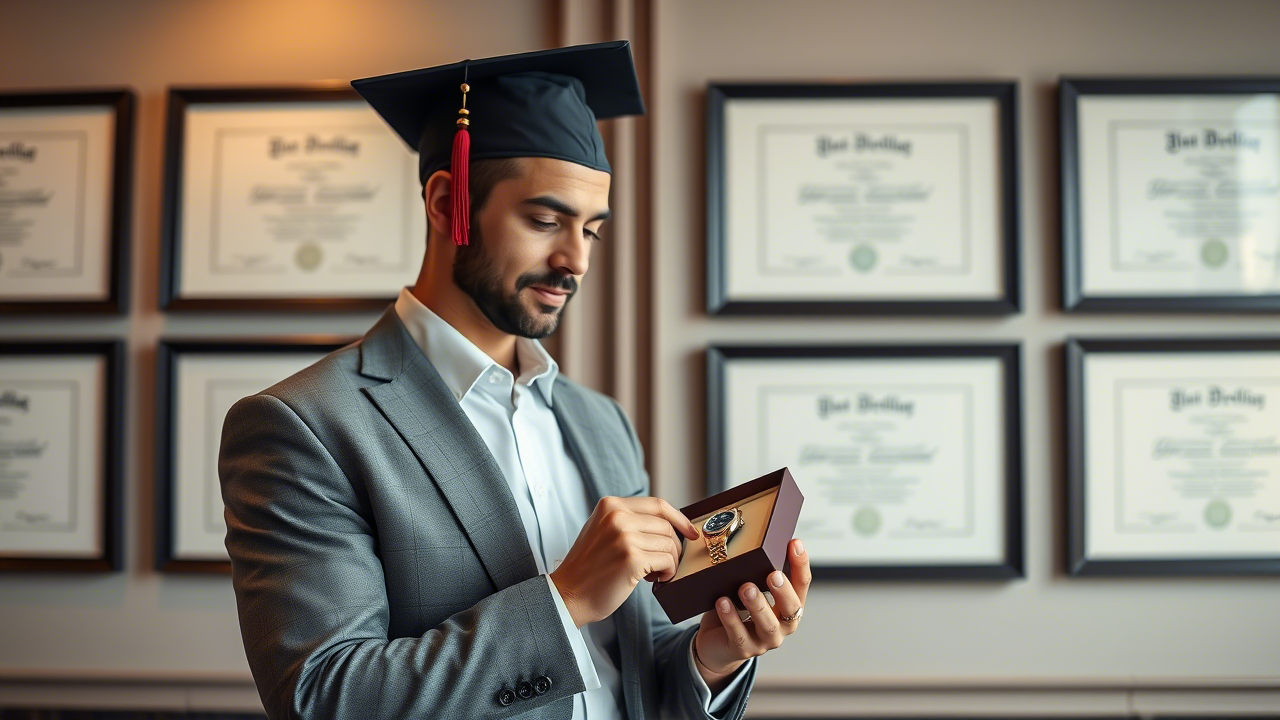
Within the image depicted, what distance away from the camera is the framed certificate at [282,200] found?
1.83m

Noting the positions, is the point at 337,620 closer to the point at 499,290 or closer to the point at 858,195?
the point at 499,290

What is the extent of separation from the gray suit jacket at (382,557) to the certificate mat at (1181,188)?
4.49ft

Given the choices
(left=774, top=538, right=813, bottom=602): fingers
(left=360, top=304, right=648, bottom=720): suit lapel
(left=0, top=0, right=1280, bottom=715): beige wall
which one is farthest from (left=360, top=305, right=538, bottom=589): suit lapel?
(left=0, top=0, right=1280, bottom=715): beige wall

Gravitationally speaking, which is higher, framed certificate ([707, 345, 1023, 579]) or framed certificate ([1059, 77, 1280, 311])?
framed certificate ([1059, 77, 1280, 311])

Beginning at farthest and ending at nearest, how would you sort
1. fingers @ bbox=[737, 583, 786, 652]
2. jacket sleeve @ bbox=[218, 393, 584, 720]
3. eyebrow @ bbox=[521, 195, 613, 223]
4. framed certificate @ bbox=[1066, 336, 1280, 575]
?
framed certificate @ bbox=[1066, 336, 1280, 575] < eyebrow @ bbox=[521, 195, 613, 223] < fingers @ bbox=[737, 583, 786, 652] < jacket sleeve @ bbox=[218, 393, 584, 720]

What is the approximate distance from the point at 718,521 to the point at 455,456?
0.32 m

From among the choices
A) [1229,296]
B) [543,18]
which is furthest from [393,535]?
[1229,296]

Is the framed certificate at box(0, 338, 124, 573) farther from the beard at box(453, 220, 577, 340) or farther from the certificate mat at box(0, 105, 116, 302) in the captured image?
the beard at box(453, 220, 577, 340)

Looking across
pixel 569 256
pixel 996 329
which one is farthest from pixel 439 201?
pixel 996 329

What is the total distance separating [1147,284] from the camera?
179 cm

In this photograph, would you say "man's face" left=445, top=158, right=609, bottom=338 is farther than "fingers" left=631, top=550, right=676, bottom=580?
Yes

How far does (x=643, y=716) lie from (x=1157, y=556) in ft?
4.12

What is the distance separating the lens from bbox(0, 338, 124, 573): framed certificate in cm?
183

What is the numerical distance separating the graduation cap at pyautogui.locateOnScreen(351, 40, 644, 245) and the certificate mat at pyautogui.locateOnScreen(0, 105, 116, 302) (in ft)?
3.45
